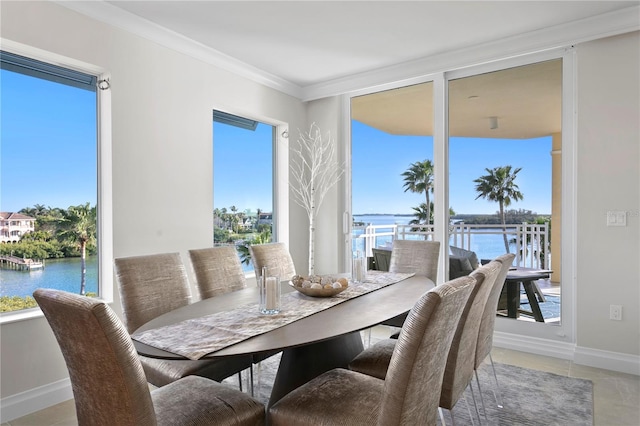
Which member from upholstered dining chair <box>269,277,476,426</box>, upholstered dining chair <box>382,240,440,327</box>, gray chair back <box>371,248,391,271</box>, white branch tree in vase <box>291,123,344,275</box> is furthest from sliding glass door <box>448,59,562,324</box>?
upholstered dining chair <box>269,277,476,426</box>

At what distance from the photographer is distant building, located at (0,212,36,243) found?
2.57m

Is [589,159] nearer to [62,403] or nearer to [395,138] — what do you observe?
[395,138]

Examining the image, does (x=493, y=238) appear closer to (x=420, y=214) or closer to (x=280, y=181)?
(x=420, y=214)

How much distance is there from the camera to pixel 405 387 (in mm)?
1267

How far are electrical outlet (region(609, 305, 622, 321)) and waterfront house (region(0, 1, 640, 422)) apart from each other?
0.09ft

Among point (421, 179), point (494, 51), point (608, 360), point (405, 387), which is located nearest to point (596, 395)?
point (608, 360)

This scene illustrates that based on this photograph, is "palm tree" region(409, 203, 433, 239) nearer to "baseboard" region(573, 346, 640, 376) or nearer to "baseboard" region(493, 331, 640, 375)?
"baseboard" region(493, 331, 640, 375)

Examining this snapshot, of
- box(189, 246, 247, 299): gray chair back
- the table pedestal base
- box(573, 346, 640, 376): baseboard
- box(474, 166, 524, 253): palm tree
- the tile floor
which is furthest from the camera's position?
box(474, 166, 524, 253): palm tree

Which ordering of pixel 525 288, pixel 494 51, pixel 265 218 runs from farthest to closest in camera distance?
1. pixel 265 218
2. pixel 525 288
3. pixel 494 51

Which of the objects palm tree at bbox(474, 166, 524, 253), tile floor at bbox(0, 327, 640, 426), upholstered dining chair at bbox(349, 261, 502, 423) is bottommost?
tile floor at bbox(0, 327, 640, 426)

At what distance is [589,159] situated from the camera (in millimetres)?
3270

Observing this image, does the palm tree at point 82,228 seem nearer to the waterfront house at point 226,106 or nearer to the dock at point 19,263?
the waterfront house at point 226,106

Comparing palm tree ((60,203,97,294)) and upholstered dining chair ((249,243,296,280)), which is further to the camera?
upholstered dining chair ((249,243,296,280))

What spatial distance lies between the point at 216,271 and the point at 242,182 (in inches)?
71.1
